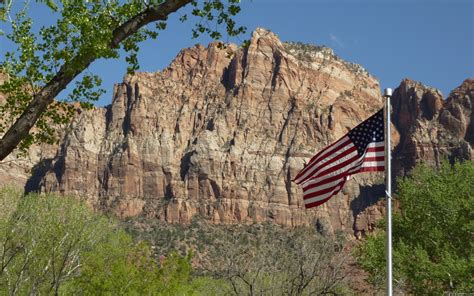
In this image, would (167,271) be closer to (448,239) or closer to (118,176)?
(448,239)

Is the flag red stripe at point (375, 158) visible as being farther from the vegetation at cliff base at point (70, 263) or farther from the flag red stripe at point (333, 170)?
the vegetation at cliff base at point (70, 263)

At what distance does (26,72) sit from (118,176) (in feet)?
585

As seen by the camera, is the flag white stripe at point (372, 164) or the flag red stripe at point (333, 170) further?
the flag red stripe at point (333, 170)

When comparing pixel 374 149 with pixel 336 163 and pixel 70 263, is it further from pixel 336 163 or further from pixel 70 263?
pixel 70 263

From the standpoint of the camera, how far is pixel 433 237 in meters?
40.9

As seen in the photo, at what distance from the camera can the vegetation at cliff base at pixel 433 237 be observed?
37219mm

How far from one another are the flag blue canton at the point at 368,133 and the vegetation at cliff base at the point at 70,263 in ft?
71.0

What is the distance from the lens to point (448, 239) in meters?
41.2

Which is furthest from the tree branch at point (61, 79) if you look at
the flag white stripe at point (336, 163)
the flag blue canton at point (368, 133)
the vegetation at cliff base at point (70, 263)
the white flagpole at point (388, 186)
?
the vegetation at cliff base at point (70, 263)

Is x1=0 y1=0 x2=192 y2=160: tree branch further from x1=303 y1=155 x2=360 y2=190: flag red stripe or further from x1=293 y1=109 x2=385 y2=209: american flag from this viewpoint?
x1=303 y1=155 x2=360 y2=190: flag red stripe

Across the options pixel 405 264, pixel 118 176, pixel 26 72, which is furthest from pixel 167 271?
pixel 118 176

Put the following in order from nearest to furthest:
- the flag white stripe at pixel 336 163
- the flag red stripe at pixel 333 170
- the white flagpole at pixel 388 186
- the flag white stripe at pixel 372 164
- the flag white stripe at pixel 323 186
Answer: the white flagpole at pixel 388 186 → the flag white stripe at pixel 372 164 → the flag red stripe at pixel 333 170 → the flag white stripe at pixel 336 163 → the flag white stripe at pixel 323 186

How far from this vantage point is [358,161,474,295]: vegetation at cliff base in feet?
122

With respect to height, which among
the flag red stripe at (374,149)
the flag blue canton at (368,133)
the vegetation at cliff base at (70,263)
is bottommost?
the vegetation at cliff base at (70,263)
